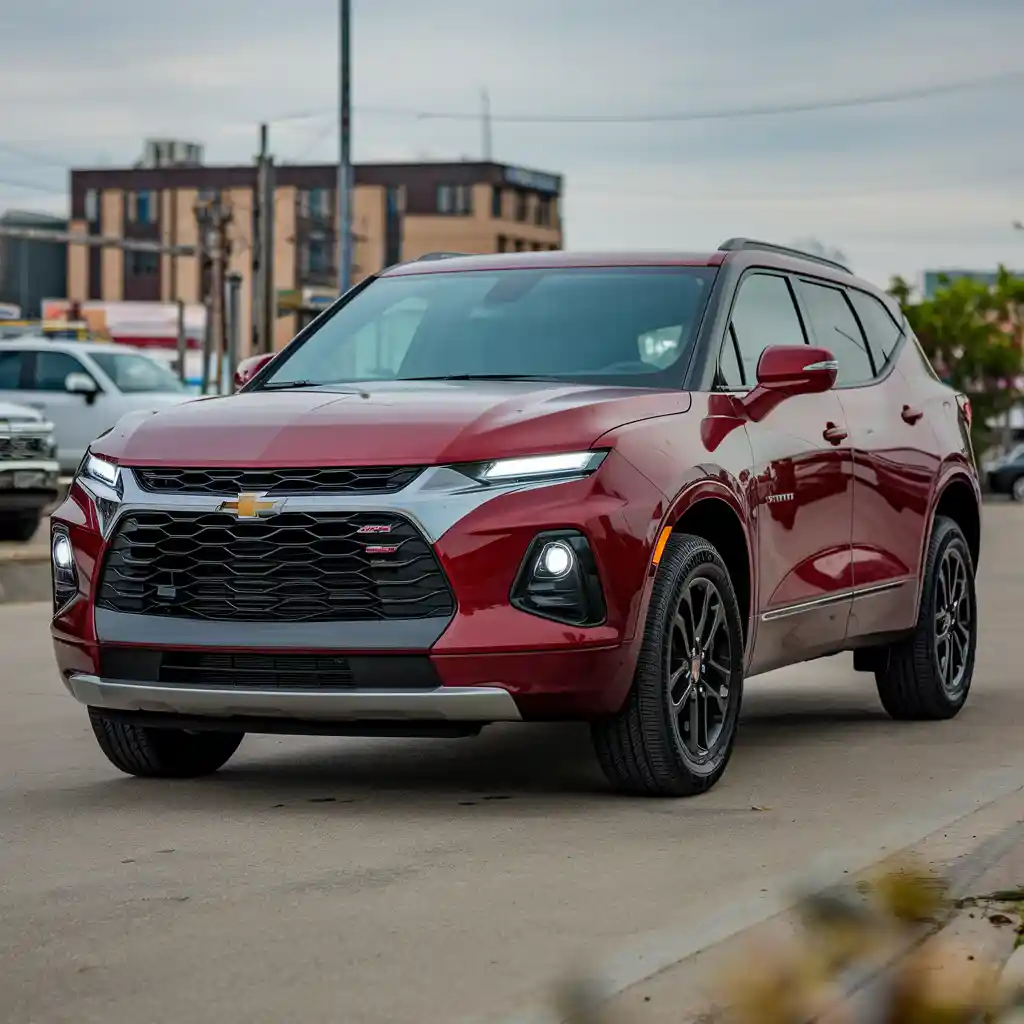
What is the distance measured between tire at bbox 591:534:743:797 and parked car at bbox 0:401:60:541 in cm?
1224

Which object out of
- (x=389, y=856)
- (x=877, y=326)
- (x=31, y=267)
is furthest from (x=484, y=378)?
(x=31, y=267)

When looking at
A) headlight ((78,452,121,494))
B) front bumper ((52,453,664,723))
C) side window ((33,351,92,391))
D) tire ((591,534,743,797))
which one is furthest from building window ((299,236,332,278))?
front bumper ((52,453,664,723))

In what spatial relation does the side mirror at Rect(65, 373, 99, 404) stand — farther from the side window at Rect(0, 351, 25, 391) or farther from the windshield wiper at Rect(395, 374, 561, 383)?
the windshield wiper at Rect(395, 374, 561, 383)

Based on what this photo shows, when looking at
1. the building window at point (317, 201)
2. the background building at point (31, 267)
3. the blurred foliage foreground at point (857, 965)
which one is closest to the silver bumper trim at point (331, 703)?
the blurred foliage foreground at point (857, 965)

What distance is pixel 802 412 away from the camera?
286 inches

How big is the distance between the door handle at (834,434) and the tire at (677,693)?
106 cm

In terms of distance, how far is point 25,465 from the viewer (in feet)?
58.5

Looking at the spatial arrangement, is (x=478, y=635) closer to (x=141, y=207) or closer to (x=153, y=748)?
(x=153, y=748)

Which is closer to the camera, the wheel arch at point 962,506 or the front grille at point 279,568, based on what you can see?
the front grille at point 279,568

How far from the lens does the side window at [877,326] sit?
845 centimetres

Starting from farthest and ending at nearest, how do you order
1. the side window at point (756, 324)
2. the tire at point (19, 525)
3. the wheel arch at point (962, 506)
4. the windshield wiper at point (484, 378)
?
1. the tire at point (19, 525)
2. the wheel arch at point (962, 506)
3. the side window at point (756, 324)
4. the windshield wiper at point (484, 378)

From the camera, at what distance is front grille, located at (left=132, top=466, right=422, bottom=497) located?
581 centimetres

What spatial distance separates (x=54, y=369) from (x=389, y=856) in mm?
23353

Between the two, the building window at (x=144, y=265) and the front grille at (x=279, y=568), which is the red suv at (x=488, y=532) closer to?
the front grille at (x=279, y=568)
